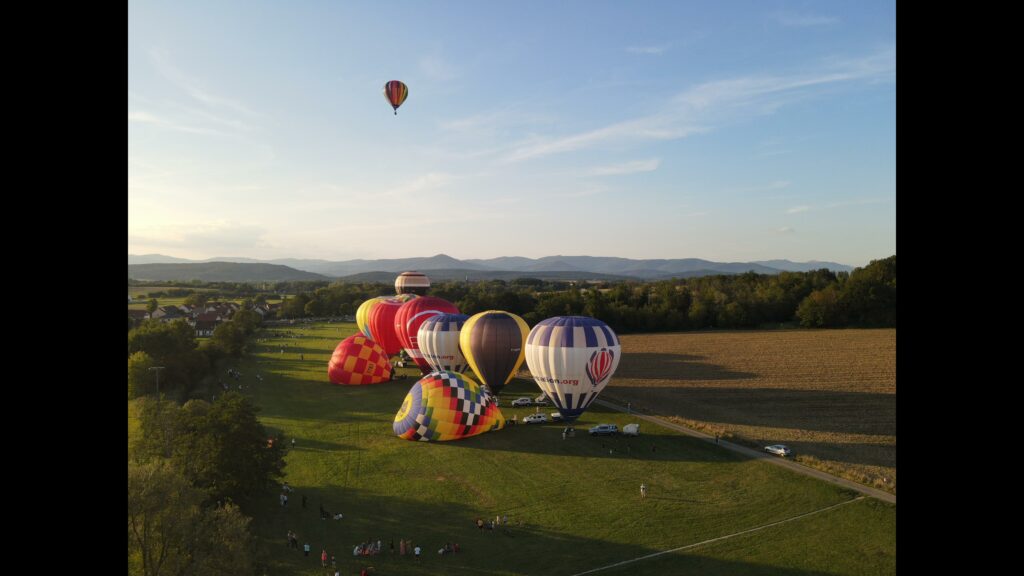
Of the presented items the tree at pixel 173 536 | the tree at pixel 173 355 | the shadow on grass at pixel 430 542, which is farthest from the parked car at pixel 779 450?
the tree at pixel 173 355

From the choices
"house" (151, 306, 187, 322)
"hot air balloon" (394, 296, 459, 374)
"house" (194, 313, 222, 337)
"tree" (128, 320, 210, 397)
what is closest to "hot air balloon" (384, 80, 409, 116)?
"hot air balloon" (394, 296, 459, 374)

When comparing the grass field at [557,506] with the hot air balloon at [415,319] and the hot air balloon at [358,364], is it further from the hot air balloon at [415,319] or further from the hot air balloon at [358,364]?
the hot air balloon at [415,319]

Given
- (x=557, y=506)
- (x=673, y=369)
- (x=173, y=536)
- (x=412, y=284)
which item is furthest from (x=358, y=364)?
(x=173, y=536)

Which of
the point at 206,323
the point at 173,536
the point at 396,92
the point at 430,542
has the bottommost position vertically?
the point at 430,542

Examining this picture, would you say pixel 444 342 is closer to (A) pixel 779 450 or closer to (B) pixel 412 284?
(A) pixel 779 450
